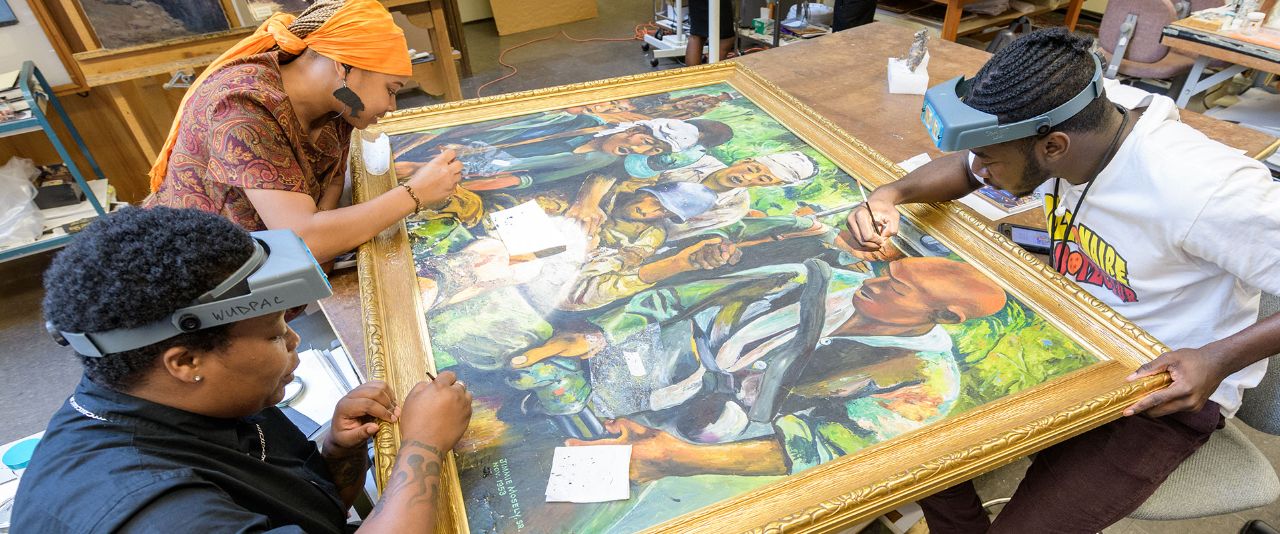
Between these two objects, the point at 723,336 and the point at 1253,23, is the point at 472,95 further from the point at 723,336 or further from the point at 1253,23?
the point at 1253,23

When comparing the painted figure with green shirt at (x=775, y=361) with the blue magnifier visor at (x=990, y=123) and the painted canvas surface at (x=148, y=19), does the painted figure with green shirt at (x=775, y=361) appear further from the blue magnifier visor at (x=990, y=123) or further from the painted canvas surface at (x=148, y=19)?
the painted canvas surface at (x=148, y=19)

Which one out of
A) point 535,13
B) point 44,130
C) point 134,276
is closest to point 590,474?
point 134,276

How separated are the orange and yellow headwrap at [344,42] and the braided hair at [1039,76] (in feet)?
5.00

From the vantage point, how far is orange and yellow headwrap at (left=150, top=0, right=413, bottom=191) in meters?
1.73

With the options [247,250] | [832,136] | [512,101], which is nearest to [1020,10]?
[832,136]

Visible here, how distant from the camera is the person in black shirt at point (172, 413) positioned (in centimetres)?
82

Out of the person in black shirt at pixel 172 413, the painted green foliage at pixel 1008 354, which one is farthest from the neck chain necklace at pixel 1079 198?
the person in black shirt at pixel 172 413

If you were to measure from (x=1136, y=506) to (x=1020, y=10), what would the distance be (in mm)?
4668

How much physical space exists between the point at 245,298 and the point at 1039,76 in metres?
1.47

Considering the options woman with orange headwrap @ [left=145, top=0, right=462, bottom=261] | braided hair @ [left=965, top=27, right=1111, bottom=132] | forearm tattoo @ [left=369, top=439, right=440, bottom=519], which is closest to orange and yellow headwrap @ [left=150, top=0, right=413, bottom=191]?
woman with orange headwrap @ [left=145, top=0, right=462, bottom=261]

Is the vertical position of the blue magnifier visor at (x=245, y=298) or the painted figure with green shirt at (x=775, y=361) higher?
the blue magnifier visor at (x=245, y=298)

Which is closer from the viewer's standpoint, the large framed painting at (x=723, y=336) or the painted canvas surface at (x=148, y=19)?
the large framed painting at (x=723, y=336)

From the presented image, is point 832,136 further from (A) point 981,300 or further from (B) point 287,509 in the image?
(B) point 287,509

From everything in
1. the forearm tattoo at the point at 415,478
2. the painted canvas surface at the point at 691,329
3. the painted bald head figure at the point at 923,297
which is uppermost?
the forearm tattoo at the point at 415,478
